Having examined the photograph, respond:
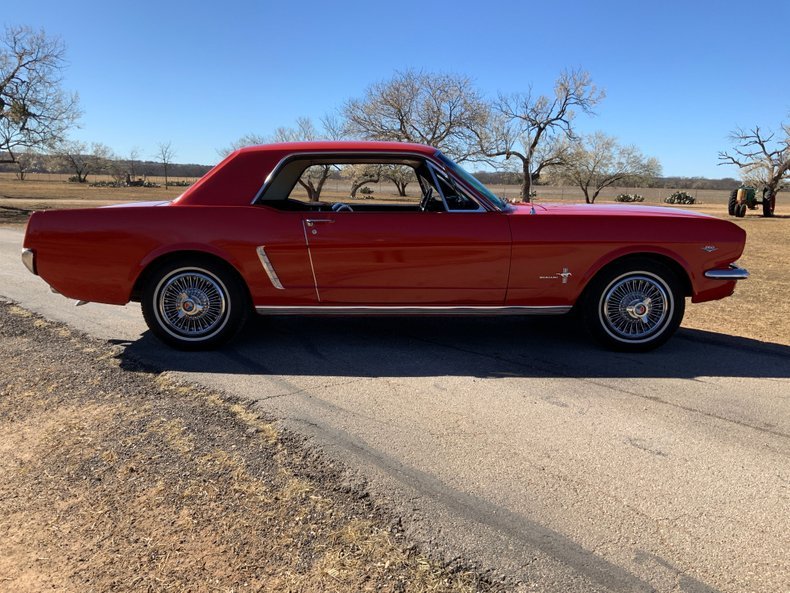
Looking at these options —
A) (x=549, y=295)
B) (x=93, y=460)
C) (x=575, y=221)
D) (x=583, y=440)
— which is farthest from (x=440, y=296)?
(x=93, y=460)

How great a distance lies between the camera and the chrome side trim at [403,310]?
4727 mm

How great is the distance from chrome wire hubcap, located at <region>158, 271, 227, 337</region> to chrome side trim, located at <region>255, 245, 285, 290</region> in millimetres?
424

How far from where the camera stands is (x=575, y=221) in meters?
4.69

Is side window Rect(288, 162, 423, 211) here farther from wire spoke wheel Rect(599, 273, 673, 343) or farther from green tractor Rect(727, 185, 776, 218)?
green tractor Rect(727, 185, 776, 218)

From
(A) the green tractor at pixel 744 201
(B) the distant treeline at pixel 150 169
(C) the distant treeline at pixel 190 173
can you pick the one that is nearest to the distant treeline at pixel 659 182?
(C) the distant treeline at pixel 190 173

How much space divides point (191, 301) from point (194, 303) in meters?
0.03

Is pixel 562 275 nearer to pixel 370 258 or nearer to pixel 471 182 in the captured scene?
pixel 471 182

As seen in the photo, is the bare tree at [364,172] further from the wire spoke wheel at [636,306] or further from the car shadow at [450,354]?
the wire spoke wheel at [636,306]

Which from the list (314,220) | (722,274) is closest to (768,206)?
(722,274)

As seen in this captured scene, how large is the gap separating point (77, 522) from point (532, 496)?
1.98 meters

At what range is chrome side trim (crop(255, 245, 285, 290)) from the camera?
4.63 meters

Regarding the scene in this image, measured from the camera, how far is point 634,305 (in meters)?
4.83

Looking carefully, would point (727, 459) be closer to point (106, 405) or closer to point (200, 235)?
point (106, 405)

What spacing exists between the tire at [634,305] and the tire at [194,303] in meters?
2.92
